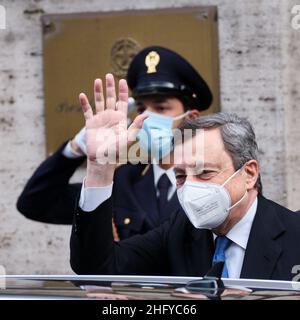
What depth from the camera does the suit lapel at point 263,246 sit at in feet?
10.0

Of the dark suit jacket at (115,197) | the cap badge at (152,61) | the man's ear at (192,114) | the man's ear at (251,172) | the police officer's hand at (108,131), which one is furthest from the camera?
the cap badge at (152,61)

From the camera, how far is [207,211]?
10.5 feet

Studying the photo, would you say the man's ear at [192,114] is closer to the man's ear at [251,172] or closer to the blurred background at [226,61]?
the blurred background at [226,61]

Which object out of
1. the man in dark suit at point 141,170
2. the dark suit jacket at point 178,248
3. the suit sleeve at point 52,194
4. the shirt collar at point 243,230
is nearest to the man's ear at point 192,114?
the man in dark suit at point 141,170

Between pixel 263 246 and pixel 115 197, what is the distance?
1.37 m

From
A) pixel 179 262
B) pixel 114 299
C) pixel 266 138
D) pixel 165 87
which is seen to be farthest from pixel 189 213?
pixel 266 138

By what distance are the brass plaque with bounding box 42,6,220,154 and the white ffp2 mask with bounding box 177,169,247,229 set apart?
2.16 metres

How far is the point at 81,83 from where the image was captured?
5426 mm

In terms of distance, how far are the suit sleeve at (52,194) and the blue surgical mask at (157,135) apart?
40 centimetres

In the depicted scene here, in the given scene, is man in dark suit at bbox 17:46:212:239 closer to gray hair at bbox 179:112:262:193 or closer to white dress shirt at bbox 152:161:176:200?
white dress shirt at bbox 152:161:176:200

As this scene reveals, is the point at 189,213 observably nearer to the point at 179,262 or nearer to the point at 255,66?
the point at 179,262

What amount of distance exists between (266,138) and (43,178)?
57.2 inches

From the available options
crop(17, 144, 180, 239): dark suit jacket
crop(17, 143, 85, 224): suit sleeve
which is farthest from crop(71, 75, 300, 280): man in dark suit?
crop(17, 143, 85, 224): suit sleeve

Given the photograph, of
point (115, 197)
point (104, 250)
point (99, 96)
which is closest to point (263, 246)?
point (104, 250)
